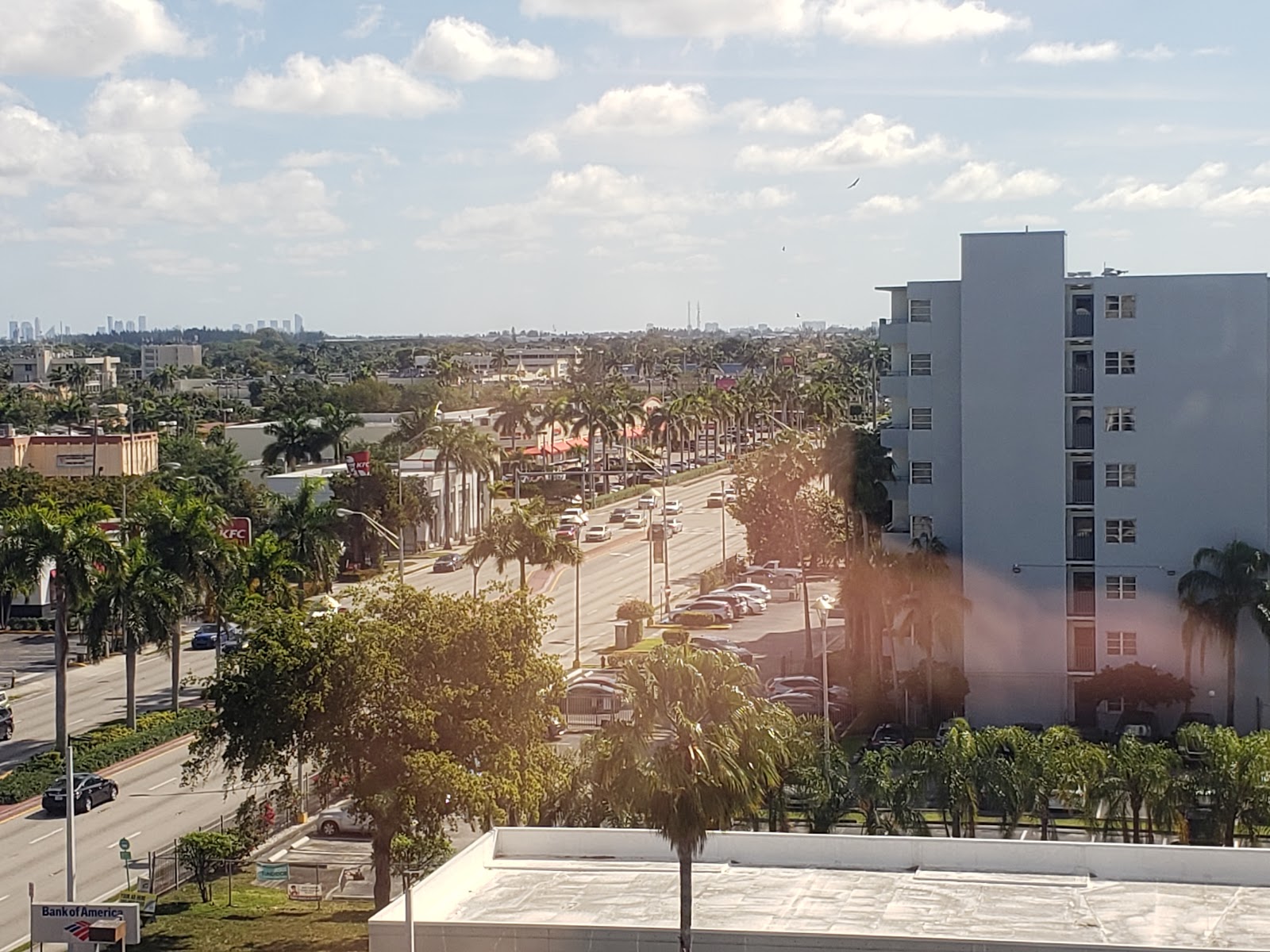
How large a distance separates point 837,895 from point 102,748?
28015mm

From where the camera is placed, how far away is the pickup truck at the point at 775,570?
269 feet

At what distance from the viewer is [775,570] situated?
83.6 metres

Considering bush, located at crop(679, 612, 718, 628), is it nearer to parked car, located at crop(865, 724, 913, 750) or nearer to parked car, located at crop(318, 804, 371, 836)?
parked car, located at crop(865, 724, 913, 750)

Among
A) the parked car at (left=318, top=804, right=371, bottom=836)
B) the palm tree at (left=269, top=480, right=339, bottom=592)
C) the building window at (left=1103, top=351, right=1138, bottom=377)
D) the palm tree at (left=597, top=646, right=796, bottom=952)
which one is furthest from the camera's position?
the palm tree at (left=269, top=480, right=339, bottom=592)

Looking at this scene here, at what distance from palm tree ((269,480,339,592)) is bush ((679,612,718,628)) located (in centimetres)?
1593

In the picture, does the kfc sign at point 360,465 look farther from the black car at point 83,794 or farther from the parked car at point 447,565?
the black car at point 83,794

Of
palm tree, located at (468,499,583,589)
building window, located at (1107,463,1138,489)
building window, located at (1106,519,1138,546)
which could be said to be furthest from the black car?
building window, located at (1107,463,1138,489)

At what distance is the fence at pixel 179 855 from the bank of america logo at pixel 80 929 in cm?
722

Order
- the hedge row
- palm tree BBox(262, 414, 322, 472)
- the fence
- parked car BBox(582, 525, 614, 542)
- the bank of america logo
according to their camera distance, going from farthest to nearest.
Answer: palm tree BBox(262, 414, 322, 472)
parked car BBox(582, 525, 614, 542)
the hedge row
the fence
the bank of america logo

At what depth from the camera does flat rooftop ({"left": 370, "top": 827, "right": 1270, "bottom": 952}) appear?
973 inches

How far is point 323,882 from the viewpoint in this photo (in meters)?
35.3

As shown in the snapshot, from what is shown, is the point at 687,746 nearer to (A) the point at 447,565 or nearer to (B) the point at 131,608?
(B) the point at 131,608

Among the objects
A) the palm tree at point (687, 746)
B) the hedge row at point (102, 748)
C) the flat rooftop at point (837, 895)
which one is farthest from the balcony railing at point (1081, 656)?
the palm tree at point (687, 746)

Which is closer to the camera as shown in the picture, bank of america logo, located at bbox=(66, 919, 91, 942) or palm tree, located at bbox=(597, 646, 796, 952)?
palm tree, located at bbox=(597, 646, 796, 952)
